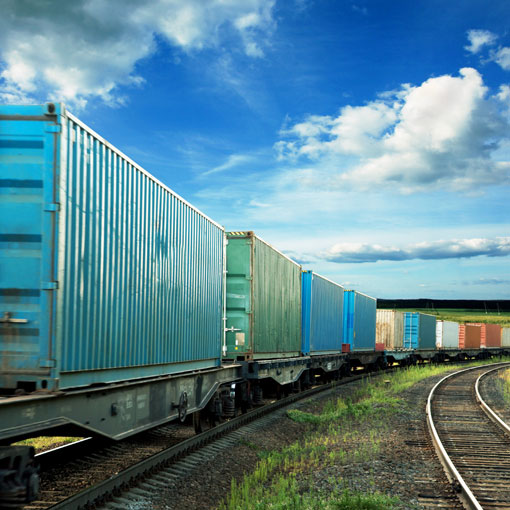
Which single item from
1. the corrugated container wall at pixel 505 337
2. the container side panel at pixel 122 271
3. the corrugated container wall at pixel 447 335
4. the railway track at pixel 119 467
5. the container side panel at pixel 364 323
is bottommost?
the corrugated container wall at pixel 505 337

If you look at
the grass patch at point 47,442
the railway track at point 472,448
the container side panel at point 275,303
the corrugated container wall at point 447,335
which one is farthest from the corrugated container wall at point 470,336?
the grass patch at point 47,442

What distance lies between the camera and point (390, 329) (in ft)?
121

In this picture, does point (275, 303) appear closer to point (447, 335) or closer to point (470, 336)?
point (447, 335)

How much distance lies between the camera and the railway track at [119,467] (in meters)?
6.77

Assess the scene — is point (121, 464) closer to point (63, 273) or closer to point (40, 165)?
point (63, 273)

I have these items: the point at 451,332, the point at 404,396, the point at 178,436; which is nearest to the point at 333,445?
the point at 178,436

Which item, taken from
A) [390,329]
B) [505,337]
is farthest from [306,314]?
[505,337]

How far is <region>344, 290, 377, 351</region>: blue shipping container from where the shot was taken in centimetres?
2634

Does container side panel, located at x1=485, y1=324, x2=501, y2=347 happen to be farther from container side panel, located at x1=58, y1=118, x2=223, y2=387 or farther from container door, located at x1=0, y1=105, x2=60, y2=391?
container door, located at x1=0, y1=105, x2=60, y2=391

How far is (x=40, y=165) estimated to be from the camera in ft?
19.8

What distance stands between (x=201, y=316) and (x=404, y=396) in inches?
457

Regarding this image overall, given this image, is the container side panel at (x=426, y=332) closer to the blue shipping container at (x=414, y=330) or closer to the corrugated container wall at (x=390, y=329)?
the blue shipping container at (x=414, y=330)

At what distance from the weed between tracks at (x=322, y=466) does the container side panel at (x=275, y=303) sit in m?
2.10

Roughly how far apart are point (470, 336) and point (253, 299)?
140 feet
